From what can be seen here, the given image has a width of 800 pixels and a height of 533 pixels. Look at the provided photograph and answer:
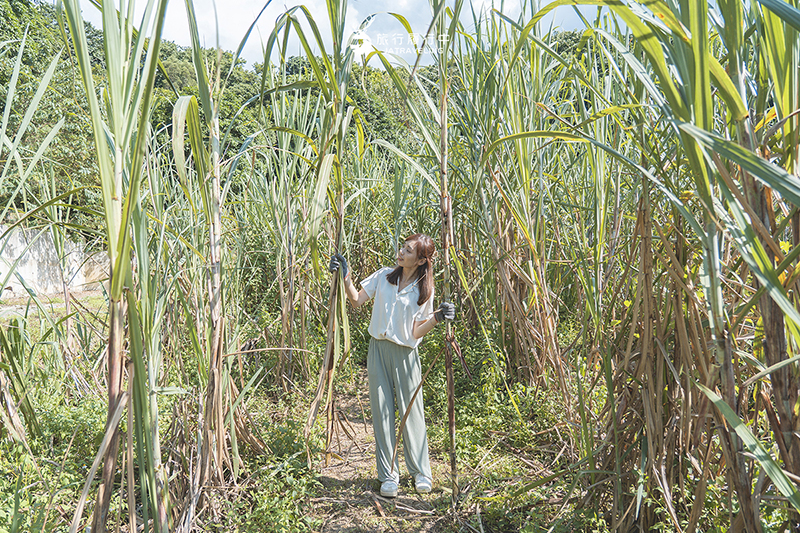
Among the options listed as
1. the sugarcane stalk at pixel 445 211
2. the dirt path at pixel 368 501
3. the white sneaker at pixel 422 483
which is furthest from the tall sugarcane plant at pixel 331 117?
the white sneaker at pixel 422 483

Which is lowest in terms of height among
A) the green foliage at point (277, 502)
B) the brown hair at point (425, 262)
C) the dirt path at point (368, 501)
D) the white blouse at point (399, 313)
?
the dirt path at point (368, 501)

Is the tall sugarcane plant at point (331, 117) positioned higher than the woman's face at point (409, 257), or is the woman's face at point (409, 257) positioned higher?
the tall sugarcane plant at point (331, 117)

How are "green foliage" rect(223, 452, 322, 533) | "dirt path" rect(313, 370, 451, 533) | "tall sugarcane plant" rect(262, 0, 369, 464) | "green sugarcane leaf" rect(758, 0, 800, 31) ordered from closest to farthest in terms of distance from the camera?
"green sugarcane leaf" rect(758, 0, 800, 31) < "tall sugarcane plant" rect(262, 0, 369, 464) < "green foliage" rect(223, 452, 322, 533) < "dirt path" rect(313, 370, 451, 533)

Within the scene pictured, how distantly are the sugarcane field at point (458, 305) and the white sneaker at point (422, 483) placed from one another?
0.02 metres

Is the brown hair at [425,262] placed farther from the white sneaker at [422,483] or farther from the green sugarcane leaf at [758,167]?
the green sugarcane leaf at [758,167]

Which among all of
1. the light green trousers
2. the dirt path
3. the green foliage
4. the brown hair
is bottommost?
the dirt path

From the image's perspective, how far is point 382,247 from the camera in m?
4.17

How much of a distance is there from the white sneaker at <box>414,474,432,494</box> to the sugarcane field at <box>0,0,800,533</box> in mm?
24

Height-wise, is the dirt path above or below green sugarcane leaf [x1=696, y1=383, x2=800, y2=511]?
below

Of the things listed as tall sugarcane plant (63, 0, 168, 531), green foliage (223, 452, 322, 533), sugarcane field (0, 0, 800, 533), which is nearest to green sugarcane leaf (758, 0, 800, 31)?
sugarcane field (0, 0, 800, 533)

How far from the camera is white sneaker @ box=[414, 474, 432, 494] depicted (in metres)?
2.09

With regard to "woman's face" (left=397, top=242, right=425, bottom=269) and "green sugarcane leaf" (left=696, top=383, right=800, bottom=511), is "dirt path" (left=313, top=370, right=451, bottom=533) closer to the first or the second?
"woman's face" (left=397, top=242, right=425, bottom=269)

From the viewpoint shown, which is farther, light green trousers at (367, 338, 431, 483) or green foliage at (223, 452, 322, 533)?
light green trousers at (367, 338, 431, 483)

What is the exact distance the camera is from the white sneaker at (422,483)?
209cm
